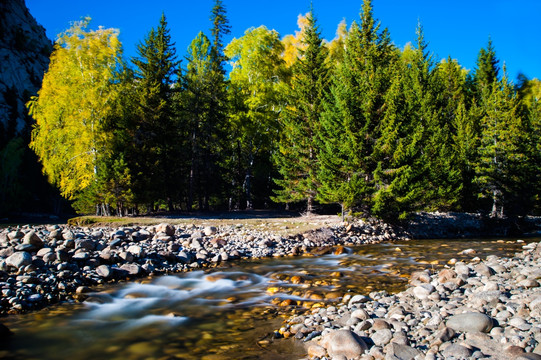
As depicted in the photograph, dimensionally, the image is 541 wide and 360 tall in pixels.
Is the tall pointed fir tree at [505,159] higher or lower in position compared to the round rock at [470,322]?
higher

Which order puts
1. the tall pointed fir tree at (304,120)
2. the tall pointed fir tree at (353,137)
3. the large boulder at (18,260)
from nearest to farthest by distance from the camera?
the large boulder at (18,260), the tall pointed fir tree at (353,137), the tall pointed fir tree at (304,120)

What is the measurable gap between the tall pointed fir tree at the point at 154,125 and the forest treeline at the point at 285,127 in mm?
90

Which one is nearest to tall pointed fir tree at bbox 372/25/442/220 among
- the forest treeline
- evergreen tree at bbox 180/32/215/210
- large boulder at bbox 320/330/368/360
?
the forest treeline

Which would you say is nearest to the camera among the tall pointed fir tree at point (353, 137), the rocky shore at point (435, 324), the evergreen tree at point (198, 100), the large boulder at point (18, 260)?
the rocky shore at point (435, 324)

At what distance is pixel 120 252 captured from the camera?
31.8ft

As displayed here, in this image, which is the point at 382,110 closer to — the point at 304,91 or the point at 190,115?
the point at 304,91

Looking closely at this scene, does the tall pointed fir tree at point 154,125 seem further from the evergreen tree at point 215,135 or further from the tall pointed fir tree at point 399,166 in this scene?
the tall pointed fir tree at point 399,166

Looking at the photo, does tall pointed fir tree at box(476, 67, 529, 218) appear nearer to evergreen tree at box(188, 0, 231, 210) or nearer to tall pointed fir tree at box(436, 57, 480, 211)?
tall pointed fir tree at box(436, 57, 480, 211)

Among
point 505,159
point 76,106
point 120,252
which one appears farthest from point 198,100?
point 505,159

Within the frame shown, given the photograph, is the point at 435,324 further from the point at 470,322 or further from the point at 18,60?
the point at 18,60

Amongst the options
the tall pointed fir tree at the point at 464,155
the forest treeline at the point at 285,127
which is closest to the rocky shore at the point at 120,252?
the forest treeline at the point at 285,127

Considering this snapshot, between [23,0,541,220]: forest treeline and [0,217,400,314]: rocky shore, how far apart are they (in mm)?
3180

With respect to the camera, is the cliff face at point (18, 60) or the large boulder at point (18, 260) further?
the cliff face at point (18, 60)

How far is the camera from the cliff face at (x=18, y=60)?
1718 inches
